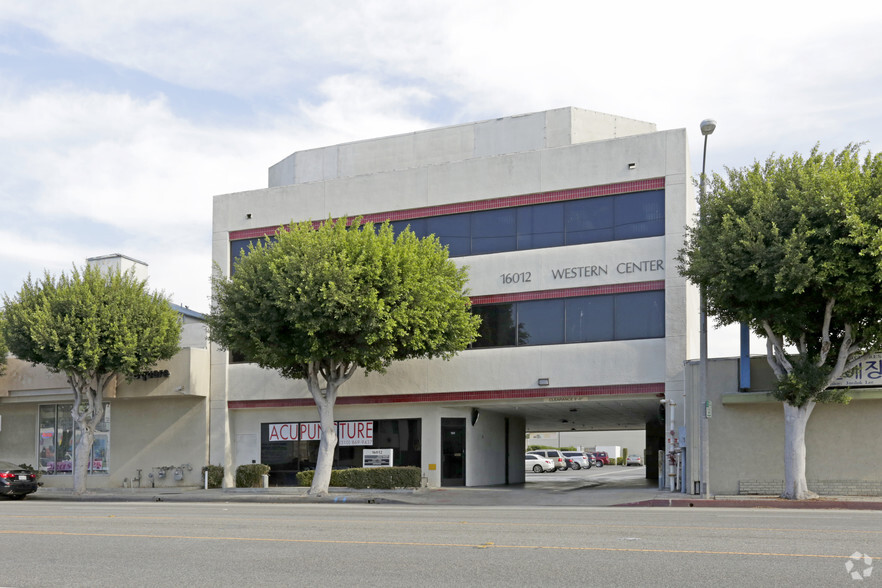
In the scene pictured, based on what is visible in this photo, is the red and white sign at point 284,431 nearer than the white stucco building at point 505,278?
No

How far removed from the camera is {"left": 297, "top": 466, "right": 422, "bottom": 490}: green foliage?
29.0m

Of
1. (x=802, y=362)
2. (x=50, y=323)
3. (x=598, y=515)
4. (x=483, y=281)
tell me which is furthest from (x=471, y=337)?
(x=50, y=323)

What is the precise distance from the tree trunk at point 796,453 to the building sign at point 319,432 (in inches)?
546

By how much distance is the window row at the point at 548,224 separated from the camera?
27.9 meters

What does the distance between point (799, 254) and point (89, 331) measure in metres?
21.5

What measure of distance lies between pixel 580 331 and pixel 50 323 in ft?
55.6

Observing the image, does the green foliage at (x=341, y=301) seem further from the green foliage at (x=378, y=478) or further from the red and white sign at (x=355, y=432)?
the red and white sign at (x=355, y=432)

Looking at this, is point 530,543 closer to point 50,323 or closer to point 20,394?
point 50,323

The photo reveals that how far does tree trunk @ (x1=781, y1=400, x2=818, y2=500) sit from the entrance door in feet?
37.0

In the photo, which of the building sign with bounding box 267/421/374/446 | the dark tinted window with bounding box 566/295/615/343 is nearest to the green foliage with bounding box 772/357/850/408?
the dark tinted window with bounding box 566/295/615/343

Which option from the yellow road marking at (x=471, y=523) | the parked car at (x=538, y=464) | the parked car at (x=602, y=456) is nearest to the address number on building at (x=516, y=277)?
the yellow road marking at (x=471, y=523)

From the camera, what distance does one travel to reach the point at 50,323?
29.5 metres

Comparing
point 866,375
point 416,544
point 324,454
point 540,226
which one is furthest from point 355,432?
point 416,544

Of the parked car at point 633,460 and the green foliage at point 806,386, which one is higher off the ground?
the green foliage at point 806,386
